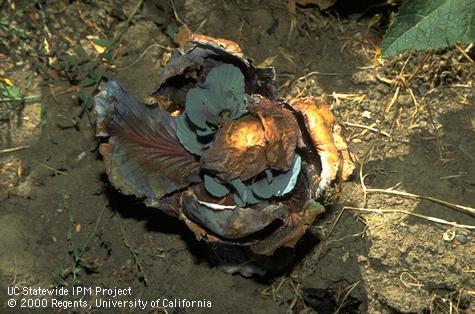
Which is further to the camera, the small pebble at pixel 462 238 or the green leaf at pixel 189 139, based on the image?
the small pebble at pixel 462 238

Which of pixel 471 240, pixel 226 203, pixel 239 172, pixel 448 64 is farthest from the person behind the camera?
pixel 448 64

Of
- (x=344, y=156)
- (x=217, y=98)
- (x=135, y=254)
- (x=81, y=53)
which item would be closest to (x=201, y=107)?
(x=217, y=98)

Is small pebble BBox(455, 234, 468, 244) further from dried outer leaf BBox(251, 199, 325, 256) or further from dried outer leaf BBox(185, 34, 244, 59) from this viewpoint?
dried outer leaf BBox(185, 34, 244, 59)

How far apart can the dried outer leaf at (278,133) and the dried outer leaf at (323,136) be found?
1.6 inches

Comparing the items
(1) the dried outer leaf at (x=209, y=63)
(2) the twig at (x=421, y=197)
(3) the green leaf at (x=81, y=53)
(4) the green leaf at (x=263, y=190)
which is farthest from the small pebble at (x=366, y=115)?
(3) the green leaf at (x=81, y=53)

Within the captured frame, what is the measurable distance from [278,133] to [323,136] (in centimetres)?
13

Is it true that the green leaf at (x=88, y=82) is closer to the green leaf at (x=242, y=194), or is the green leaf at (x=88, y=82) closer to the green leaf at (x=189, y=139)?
the green leaf at (x=189, y=139)

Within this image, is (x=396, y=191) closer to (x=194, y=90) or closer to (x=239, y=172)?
(x=239, y=172)

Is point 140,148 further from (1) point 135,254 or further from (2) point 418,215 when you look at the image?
(2) point 418,215

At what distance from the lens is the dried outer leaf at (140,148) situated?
1.73 meters

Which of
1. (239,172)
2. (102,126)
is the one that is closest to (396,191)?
(239,172)

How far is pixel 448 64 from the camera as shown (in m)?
2.17

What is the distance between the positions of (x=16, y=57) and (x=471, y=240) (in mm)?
1779

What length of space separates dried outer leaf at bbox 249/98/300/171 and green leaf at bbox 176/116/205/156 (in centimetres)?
21
